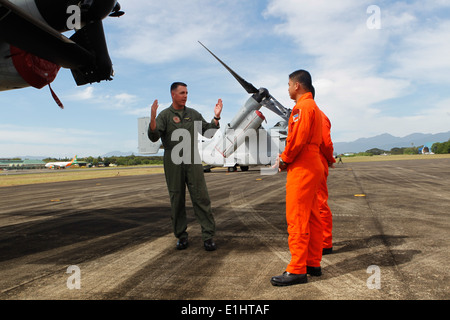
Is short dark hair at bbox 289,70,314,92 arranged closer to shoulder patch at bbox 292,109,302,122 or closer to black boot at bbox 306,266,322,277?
shoulder patch at bbox 292,109,302,122

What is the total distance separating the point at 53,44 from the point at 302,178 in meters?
3.69

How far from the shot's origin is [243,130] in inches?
789

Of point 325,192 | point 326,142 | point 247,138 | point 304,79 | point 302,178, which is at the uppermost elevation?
point 247,138

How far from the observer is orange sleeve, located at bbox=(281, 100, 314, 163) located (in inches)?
109

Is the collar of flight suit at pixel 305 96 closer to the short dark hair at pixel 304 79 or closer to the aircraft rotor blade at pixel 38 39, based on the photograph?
the short dark hair at pixel 304 79

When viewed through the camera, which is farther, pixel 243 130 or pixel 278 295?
pixel 243 130

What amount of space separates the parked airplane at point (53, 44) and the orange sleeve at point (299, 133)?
9.59 feet

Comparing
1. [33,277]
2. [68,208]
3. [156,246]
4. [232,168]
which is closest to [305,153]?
[156,246]

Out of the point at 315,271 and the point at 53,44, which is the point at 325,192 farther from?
the point at 53,44

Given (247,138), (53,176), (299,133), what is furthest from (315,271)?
(53,176)

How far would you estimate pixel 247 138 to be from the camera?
22.9m

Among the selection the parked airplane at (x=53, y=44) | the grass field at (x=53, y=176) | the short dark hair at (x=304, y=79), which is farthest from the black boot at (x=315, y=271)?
the grass field at (x=53, y=176)
